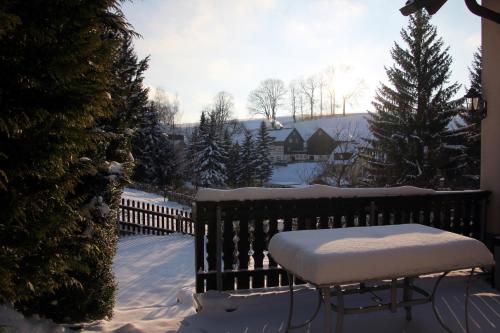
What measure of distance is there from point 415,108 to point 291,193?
21173 mm

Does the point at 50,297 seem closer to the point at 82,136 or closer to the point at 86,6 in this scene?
the point at 82,136

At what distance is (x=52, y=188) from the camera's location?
2695 mm

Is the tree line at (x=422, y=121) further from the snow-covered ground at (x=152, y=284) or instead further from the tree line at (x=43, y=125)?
the tree line at (x=43, y=125)

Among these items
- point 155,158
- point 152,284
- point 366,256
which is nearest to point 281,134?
point 155,158

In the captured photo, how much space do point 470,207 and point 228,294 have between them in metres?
3.45

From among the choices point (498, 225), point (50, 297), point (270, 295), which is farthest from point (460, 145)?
point (50, 297)

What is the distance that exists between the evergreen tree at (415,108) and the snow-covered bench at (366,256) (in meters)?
20.4

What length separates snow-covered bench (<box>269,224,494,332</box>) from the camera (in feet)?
8.73

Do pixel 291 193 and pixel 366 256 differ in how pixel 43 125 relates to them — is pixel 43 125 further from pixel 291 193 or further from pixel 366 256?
pixel 291 193

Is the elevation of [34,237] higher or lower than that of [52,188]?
lower

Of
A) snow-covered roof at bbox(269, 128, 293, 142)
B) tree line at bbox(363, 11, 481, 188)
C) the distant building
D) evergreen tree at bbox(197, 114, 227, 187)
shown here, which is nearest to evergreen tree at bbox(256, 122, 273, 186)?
evergreen tree at bbox(197, 114, 227, 187)

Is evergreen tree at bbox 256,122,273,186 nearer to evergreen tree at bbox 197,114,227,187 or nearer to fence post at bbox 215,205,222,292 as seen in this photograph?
evergreen tree at bbox 197,114,227,187

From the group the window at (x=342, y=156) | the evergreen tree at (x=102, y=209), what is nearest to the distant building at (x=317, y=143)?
the window at (x=342, y=156)

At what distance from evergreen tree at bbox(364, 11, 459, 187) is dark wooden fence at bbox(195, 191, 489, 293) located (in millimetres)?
18476
